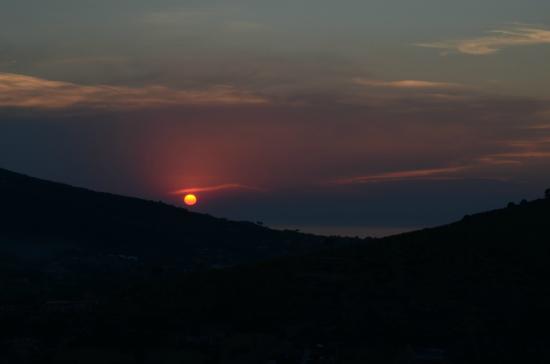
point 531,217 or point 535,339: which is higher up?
point 531,217

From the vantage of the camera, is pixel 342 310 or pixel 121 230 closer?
pixel 342 310

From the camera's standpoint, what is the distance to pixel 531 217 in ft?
147

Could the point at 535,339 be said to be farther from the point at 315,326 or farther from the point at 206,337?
the point at 206,337

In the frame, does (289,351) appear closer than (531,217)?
Yes

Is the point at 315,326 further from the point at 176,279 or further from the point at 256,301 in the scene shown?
the point at 176,279

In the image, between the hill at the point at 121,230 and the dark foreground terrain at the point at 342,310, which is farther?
the hill at the point at 121,230

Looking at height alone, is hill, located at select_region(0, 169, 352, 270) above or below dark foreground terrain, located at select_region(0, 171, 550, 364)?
above

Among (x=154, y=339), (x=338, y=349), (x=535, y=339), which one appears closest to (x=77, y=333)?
(x=154, y=339)

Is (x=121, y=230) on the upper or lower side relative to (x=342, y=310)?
upper

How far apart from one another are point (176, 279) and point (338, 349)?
11201 millimetres

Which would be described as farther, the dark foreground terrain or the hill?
the hill

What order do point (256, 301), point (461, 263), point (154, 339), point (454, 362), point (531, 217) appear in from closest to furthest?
1. point (454, 362)
2. point (154, 339)
3. point (256, 301)
4. point (461, 263)
5. point (531, 217)

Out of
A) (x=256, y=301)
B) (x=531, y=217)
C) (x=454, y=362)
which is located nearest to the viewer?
(x=454, y=362)

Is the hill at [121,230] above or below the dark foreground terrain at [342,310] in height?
above
